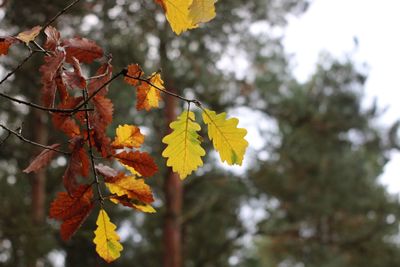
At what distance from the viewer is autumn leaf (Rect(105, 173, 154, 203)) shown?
0.93 m

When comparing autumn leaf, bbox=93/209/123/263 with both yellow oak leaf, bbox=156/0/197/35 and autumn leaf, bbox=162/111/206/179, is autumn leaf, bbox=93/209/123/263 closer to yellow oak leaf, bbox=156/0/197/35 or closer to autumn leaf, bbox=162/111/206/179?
autumn leaf, bbox=162/111/206/179

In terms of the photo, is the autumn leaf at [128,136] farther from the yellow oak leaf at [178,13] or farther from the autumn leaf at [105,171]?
the yellow oak leaf at [178,13]

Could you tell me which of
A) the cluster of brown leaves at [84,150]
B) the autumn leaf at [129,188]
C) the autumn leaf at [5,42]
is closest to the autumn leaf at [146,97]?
the cluster of brown leaves at [84,150]

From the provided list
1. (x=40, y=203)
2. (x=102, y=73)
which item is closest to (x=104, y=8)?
(x=40, y=203)

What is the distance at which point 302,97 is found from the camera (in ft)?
30.5

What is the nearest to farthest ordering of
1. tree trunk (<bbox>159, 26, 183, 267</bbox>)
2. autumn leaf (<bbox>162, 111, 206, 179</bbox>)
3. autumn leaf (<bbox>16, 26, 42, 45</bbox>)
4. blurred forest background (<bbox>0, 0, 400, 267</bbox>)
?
autumn leaf (<bbox>16, 26, 42, 45</bbox>)
autumn leaf (<bbox>162, 111, 206, 179</bbox>)
blurred forest background (<bbox>0, 0, 400, 267</bbox>)
tree trunk (<bbox>159, 26, 183, 267</bbox>)

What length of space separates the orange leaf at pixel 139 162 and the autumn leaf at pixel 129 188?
3 centimetres

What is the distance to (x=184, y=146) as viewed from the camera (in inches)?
35.5

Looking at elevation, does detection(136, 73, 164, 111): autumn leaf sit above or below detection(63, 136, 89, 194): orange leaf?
above

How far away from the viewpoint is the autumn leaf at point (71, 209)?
2.94ft

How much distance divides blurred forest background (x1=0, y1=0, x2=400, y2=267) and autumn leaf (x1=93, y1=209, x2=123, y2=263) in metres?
3.79

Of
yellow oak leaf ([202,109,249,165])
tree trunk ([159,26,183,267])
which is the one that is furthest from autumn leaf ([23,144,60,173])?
tree trunk ([159,26,183,267])

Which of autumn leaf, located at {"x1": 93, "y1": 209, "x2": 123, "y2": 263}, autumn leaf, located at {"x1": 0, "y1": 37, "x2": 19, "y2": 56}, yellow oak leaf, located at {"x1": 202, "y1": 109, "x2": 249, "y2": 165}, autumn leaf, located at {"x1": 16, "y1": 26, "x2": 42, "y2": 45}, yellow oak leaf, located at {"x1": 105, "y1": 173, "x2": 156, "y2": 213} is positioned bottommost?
autumn leaf, located at {"x1": 93, "y1": 209, "x2": 123, "y2": 263}

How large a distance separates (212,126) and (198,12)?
7.4 inches
